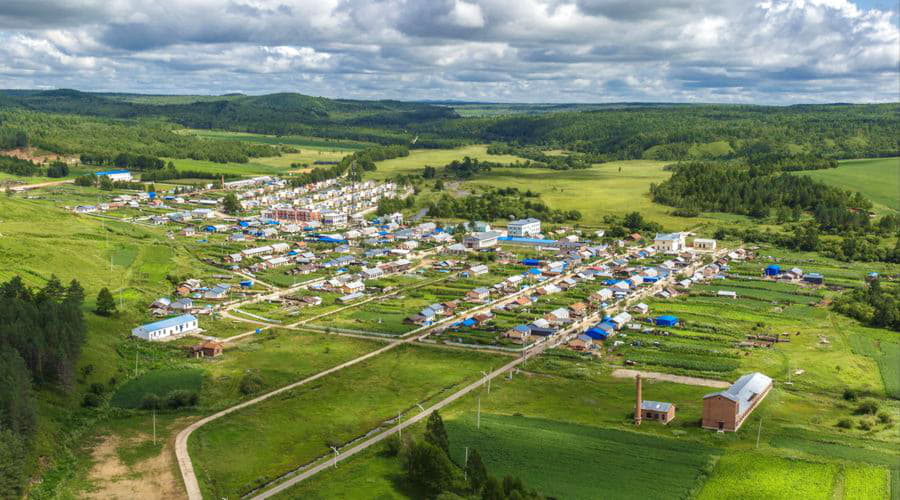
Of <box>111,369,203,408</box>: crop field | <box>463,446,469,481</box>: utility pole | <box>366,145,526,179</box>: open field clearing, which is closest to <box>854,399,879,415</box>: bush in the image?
<box>463,446,469,481</box>: utility pole

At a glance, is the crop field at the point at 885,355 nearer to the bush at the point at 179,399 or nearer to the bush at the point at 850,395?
the bush at the point at 850,395

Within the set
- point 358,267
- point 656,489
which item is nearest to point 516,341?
point 656,489

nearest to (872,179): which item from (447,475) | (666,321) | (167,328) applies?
(666,321)

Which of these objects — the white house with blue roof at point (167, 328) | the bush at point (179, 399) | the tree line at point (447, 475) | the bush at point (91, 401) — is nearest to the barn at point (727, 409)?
the tree line at point (447, 475)

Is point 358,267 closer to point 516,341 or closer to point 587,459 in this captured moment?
point 516,341

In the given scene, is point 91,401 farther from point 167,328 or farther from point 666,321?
point 666,321

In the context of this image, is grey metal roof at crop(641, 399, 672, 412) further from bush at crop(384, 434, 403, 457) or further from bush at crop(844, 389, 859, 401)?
bush at crop(384, 434, 403, 457)
